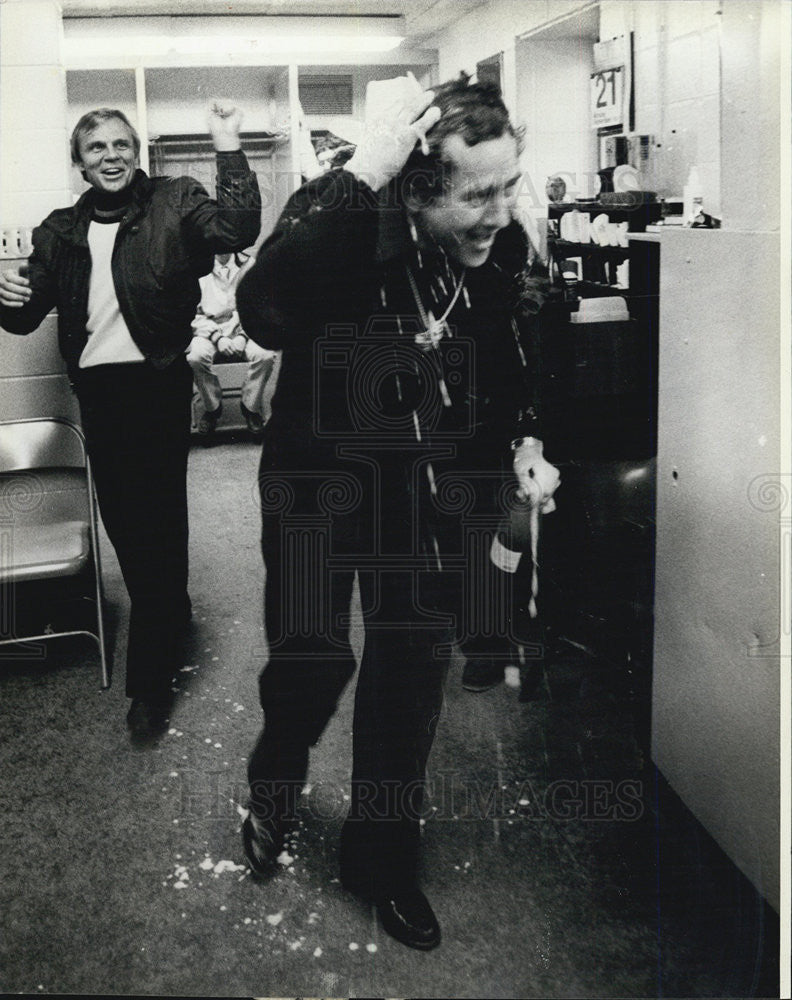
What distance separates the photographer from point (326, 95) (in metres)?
1.88

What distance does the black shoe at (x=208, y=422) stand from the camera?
1898mm

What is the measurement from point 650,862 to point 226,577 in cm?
106

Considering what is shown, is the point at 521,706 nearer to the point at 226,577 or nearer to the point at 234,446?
the point at 226,577

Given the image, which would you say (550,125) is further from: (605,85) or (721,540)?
(721,540)

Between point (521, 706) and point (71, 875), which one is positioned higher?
point (521, 706)

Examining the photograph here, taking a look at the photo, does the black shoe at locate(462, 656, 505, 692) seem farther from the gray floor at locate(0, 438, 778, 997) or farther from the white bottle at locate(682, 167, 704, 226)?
the white bottle at locate(682, 167, 704, 226)

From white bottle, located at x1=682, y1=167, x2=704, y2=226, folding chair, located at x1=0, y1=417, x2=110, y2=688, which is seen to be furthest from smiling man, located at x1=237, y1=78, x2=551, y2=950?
folding chair, located at x1=0, y1=417, x2=110, y2=688

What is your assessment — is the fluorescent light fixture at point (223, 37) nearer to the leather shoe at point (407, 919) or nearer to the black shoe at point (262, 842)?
the black shoe at point (262, 842)

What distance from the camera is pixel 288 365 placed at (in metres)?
1.90

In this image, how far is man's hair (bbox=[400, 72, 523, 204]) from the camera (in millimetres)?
1827

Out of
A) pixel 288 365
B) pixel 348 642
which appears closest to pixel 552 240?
pixel 288 365

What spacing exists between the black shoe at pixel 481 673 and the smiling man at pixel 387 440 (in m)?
0.06

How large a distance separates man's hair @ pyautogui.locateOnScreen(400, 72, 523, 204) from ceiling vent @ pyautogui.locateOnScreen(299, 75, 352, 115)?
167mm

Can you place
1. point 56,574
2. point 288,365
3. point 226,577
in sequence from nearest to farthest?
point 288,365 → point 226,577 → point 56,574
